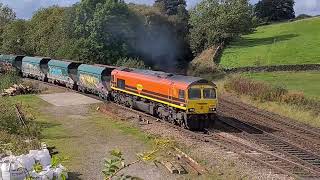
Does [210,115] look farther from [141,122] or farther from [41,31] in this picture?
[41,31]

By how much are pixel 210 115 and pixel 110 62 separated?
30430 mm

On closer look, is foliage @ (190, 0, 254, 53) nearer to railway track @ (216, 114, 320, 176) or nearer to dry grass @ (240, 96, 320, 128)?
dry grass @ (240, 96, 320, 128)

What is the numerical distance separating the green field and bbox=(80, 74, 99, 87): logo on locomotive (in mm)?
14804

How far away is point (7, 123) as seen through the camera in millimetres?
23000

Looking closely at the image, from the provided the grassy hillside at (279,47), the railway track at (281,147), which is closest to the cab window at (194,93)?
the railway track at (281,147)

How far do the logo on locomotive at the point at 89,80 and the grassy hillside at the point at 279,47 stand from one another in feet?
71.4

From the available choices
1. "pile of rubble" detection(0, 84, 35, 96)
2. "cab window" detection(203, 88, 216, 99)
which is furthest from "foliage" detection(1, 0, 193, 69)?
"cab window" detection(203, 88, 216, 99)

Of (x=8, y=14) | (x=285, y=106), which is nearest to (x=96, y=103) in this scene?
(x=285, y=106)

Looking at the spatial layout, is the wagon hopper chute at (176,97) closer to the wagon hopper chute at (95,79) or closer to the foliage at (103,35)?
the wagon hopper chute at (95,79)

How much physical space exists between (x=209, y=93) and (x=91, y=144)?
6860mm

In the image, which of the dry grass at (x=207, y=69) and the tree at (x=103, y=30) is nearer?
the dry grass at (x=207, y=69)

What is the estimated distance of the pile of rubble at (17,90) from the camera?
3877 centimetres

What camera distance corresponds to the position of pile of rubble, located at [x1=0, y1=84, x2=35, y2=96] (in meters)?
38.8

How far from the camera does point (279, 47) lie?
65.9m
